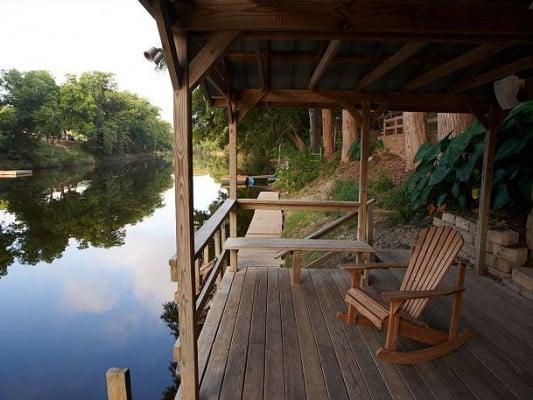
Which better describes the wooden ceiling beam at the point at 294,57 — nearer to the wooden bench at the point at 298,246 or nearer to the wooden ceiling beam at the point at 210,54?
the wooden ceiling beam at the point at 210,54

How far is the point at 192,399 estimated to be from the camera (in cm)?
202

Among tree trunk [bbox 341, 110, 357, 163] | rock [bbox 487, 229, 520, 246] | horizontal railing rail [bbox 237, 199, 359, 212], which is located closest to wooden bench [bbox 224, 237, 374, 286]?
horizontal railing rail [bbox 237, 199, 359, 212]

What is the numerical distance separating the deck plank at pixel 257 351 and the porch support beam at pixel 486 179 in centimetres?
276

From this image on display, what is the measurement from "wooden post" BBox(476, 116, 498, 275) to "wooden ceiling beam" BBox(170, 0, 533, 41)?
93.6 inches

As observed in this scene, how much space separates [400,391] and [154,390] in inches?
210

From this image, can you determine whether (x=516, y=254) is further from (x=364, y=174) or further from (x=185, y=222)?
(x=185, y=222)

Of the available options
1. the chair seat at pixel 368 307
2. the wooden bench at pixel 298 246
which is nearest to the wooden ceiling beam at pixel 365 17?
the chair seat at pixel 368 307

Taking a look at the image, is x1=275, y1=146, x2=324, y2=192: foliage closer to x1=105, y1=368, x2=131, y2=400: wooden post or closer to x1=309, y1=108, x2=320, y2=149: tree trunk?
x1=309, y1=108, x2=320, y2=149: tree trunk

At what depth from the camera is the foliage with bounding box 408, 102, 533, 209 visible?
13.9ft

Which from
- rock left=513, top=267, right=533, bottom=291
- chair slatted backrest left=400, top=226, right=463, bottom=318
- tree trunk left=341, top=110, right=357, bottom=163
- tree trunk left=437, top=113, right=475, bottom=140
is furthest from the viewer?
tree trunk left=341, top=110, right=357, bottom=163

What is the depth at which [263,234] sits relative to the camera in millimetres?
8312

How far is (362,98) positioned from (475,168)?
214cm

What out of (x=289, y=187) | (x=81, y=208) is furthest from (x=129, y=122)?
(x=289, y=187)

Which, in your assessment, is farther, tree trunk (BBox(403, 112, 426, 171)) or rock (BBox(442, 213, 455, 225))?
tree trunk (BBox(403, 112, 426, 171))
